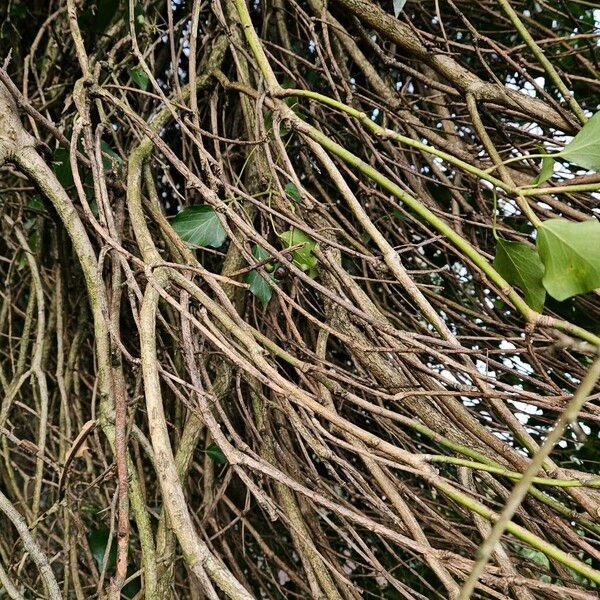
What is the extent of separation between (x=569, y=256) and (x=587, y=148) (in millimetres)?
112

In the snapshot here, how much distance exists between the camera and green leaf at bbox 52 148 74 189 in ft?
2.83

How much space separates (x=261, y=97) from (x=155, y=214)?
23cm

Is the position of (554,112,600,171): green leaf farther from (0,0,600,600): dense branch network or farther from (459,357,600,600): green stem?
(459,357,600,600): green stem

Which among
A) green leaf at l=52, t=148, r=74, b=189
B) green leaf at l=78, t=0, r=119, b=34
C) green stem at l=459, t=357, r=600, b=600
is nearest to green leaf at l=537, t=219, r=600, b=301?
green stem at l=459, t=357, r=600, b=600

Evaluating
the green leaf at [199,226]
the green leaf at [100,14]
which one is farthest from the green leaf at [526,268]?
the green leaf at [100,14]

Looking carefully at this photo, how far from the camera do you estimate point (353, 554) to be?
109cm

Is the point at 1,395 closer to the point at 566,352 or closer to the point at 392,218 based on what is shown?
the point at 392,218

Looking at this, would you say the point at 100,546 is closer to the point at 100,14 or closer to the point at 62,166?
the point at 62,166

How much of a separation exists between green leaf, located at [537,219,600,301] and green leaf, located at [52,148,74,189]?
651mm

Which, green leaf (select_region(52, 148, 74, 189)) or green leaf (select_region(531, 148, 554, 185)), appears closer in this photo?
green leaf (select_region(531, 148, 554, 185))

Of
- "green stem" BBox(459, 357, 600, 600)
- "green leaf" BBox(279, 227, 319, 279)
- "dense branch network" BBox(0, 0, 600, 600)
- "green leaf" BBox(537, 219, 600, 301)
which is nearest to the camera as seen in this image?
"green stem" BBox(459, 357, 600, 600)

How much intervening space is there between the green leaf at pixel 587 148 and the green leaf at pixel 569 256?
8 cm

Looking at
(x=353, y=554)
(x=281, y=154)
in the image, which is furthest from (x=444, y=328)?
(x=353, y=554)

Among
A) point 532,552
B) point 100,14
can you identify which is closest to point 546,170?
point 100,14
